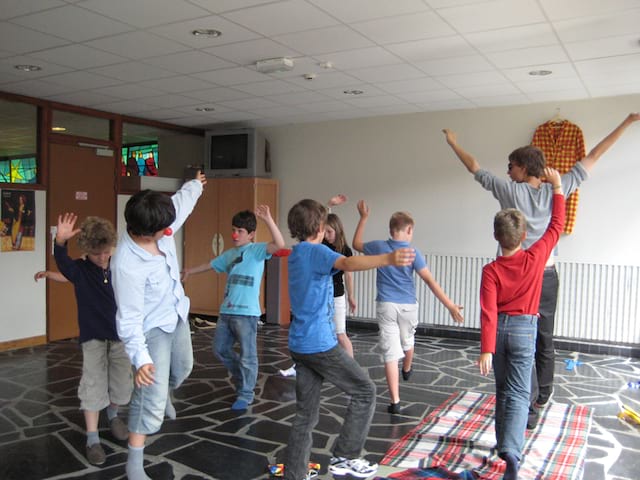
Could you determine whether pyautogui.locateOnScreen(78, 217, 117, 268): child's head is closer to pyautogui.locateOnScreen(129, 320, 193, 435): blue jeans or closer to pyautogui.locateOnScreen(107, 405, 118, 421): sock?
pyautogui.locateOnScreen(129, 320, 193, 435): blue jeans

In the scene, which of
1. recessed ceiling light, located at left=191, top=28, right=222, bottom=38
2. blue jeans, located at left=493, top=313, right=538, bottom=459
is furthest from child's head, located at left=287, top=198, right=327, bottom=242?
recessed ceiling light, located at left=191, top=28, right=222, bottom=38

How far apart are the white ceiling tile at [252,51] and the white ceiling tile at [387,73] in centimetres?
78

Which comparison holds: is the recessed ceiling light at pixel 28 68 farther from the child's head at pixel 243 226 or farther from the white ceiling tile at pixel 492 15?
the white ceiling tile at pixel 492 15

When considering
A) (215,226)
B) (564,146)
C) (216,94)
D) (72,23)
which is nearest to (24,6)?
(72,23)

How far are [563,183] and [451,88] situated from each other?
8.72ft

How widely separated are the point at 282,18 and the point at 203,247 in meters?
4.98

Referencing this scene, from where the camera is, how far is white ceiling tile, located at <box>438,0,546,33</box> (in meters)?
3.74

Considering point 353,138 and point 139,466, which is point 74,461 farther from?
point 353,138

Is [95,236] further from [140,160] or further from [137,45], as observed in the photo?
[140,160]

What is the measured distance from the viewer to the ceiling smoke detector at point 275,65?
5.02 m

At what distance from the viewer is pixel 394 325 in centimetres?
426

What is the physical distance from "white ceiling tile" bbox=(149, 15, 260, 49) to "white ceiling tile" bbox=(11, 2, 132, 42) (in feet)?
0.97

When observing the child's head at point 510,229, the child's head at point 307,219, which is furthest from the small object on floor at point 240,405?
the child's head at point 510,229

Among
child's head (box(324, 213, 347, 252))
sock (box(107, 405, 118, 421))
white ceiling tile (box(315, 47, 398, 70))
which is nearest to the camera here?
sock (box(107, 405, 118, 421))
